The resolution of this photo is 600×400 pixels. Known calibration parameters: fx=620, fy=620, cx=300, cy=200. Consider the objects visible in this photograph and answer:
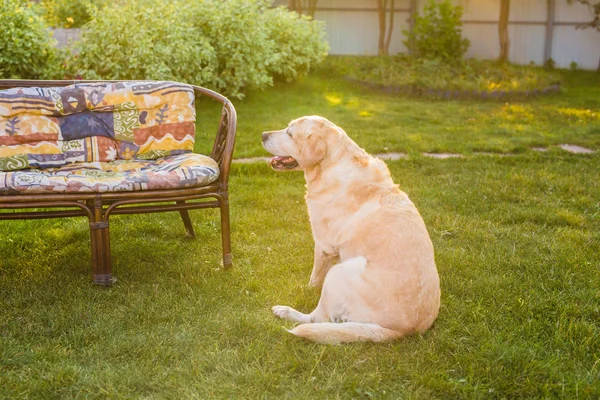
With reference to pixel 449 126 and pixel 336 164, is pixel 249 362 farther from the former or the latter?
pixel 449 126

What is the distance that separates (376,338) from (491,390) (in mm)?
568

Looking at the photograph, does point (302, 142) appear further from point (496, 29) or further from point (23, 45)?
point (496, 29)

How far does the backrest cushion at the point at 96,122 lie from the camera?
426 cm

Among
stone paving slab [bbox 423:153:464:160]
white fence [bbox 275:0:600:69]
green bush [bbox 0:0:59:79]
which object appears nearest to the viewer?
stone paving slab [bbox 423:153:464:160]

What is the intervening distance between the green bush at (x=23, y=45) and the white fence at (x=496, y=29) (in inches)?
356

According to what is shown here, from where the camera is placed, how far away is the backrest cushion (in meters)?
4.26

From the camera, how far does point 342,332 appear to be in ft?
9.74

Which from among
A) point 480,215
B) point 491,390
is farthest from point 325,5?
point 491,390

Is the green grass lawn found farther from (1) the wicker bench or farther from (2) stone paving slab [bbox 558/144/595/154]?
(2) stone paving slab [bbox 558/144/595/154]

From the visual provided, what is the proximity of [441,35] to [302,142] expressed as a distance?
12.1m

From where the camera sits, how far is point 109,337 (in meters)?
3.19

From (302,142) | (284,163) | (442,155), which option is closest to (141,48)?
(442,155)

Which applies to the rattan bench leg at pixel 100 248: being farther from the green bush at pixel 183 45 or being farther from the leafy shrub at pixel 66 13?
the leafy shrub at pixel 66 13

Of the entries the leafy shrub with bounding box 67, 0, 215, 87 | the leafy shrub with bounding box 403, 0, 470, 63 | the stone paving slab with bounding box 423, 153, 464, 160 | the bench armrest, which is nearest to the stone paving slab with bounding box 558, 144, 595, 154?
the stone paving slab with bounding box 423, 153, 464, 160
